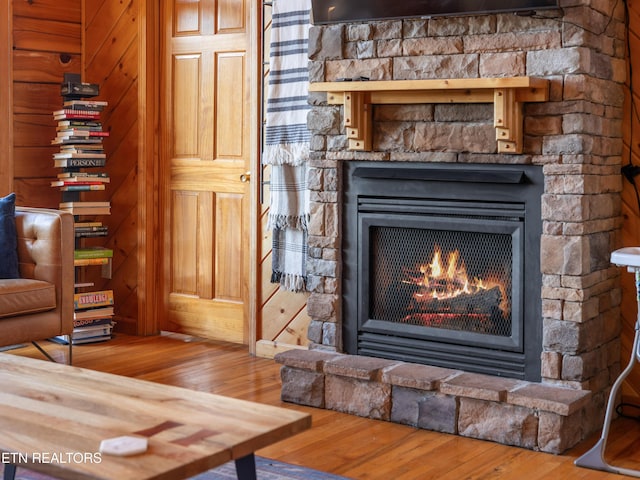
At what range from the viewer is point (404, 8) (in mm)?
3785

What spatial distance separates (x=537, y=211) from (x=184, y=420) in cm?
190

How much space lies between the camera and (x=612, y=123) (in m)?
3.72

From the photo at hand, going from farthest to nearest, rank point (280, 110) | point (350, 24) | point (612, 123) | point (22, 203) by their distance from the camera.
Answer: point (22, 203), point (280, 110), point (350, 24), point (612, 123)

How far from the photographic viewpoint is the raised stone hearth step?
3424mm

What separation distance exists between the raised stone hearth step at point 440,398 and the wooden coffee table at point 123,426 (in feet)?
4.65

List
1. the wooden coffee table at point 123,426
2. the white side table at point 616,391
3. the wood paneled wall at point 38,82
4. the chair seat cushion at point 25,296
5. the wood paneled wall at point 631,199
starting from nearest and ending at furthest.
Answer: the wooden coffee table at point 123,426 < the white side table at point 616,391 < the wood paneled wall at point 631,199 < the chair seat cushion at point 25,296 < the wood paneled wall at point 38,82

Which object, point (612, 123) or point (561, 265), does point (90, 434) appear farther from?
point (612, 123)

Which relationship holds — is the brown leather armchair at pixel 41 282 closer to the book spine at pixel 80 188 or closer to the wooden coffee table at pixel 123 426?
the book spine at pixel 80 188

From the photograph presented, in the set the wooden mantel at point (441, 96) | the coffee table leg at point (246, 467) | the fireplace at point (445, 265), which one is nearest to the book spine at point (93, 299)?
the fireplace at point (445, 265)

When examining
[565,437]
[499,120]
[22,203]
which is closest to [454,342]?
[565,437]

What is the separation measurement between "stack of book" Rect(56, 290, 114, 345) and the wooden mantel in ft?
6.85

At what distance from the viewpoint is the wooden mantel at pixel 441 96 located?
3492 millimetres

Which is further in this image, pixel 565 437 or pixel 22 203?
pixel 22 203

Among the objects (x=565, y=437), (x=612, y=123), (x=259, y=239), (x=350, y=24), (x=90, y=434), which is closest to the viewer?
(x=90, y=434)
